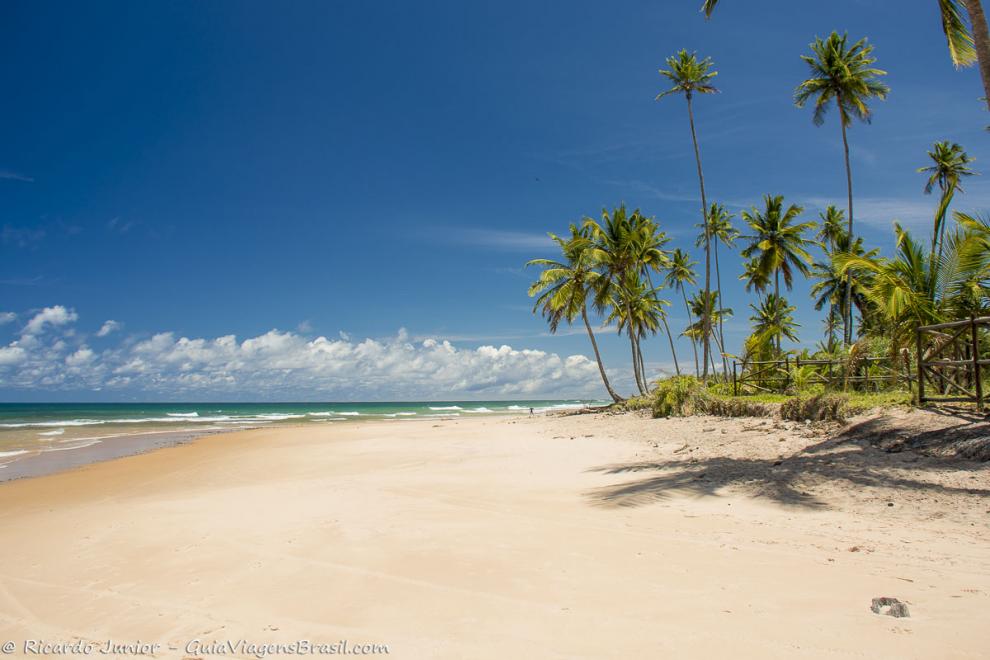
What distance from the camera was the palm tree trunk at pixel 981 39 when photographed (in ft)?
25.0

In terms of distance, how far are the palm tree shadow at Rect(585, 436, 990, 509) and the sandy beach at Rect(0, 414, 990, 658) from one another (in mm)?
44

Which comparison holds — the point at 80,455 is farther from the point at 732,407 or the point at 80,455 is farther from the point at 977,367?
the point at 977,367

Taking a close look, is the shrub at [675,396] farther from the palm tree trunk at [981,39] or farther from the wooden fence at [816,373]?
the palm tree trunk at [981,39]

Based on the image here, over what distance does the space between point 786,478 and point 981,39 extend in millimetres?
7405

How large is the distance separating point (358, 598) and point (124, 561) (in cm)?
308

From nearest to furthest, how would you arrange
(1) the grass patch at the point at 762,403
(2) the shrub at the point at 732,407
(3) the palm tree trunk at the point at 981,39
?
(3) the palm tree trunk at the point at 981,39 < (1) the grass patch at the point at 762,403 < (2) the shrub at the point at 732,407

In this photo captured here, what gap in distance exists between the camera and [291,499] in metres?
8.16

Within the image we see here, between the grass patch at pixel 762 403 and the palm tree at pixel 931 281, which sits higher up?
the palm tree at pixel 931 281

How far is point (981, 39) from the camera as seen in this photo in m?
7.76

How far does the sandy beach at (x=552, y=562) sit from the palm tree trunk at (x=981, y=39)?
Answer: 578 cm

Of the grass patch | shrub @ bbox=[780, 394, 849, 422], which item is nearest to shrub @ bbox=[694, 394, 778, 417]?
the grass patch

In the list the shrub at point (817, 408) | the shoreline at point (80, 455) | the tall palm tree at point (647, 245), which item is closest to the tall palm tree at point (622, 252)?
the tall palm tree at point (647, 245)

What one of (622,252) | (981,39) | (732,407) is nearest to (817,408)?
(732,407)

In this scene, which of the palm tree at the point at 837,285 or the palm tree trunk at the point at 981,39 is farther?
the palm tree at the point at 837,285
